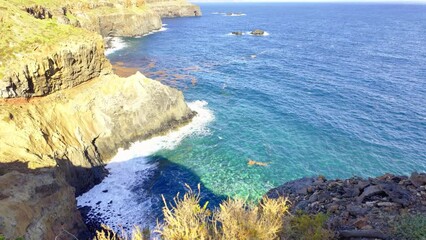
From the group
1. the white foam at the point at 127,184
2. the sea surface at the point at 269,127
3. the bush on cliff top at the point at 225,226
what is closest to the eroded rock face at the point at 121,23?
the sea surface at the point at 269,127

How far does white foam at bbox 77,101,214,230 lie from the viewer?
29109 mm

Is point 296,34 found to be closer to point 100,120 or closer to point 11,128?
point 100,120

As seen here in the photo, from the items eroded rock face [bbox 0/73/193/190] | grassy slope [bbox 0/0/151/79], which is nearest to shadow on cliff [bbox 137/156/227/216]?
eroded rock face [bbox 0/73/193/190]

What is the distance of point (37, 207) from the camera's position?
21688 millimetres

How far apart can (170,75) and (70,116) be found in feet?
118

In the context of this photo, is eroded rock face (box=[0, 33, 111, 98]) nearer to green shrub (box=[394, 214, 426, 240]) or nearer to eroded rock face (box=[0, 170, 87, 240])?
eroded rock face (box=[0, 170, 87, 240])

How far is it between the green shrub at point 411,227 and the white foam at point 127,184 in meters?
20.1

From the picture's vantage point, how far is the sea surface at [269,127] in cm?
3372

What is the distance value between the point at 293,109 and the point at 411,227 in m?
37.6

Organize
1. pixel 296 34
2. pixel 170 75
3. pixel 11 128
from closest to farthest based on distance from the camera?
1. pixel 11 128
2. pixel 170 75
3. pixel 296 34

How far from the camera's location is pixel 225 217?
12.1 meters

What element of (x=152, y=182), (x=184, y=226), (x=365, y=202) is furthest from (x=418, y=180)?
(x=152, y=182)

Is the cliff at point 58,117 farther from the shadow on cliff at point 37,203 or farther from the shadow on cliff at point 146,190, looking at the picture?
the shadow on cliff at point 146,190

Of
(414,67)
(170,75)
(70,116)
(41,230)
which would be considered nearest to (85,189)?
(70,116)
